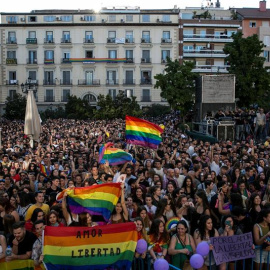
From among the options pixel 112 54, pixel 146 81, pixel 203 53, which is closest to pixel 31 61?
pixel 112 54

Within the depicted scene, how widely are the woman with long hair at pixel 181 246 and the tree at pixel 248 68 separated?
1138 inches

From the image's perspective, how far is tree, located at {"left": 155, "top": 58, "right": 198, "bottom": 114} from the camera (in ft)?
133

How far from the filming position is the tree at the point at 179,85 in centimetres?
4066

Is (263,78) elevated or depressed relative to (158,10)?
depressed

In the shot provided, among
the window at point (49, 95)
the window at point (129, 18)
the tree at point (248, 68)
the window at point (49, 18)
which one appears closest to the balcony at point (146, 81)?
the window at point (129, 18)

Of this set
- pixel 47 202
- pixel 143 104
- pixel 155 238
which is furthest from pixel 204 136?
pixel 143 104

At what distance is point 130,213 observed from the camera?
27.0 feet

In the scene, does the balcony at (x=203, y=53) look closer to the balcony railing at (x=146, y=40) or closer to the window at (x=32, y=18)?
the balcony railing at (x=146, y=40)

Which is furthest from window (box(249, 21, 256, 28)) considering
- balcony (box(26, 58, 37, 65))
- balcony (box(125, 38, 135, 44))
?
balcony (box(26, 58, 37, 65))

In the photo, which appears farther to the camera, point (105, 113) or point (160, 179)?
point (105, 113)

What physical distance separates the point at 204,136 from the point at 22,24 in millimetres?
43254

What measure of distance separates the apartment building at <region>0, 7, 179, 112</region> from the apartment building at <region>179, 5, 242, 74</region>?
1531 mm

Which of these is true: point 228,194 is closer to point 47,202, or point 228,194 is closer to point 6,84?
point 47,202

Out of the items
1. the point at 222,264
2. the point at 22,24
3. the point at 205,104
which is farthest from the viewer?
the point at 22,24
